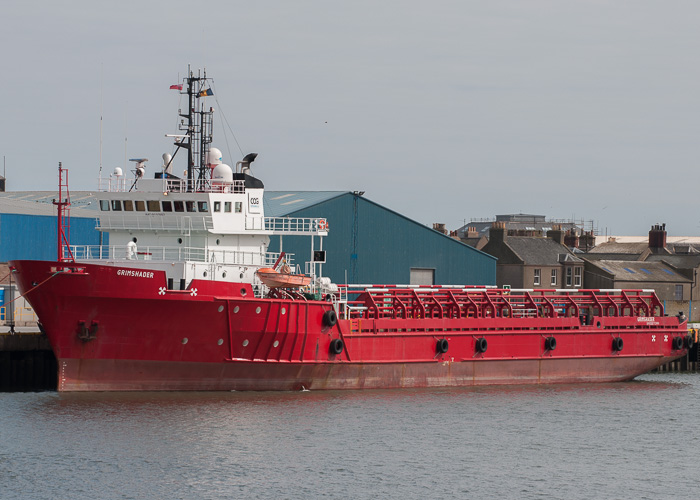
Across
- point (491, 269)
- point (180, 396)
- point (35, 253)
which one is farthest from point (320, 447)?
point (491, 269)

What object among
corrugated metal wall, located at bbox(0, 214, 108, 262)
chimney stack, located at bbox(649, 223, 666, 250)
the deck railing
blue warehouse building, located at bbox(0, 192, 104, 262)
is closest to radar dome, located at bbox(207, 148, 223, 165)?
the deck railing

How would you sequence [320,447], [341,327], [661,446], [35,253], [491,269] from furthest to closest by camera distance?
1. [491,269]
2. [35,253]
3. [341,327]
4. [661,446]
5. [320,447]

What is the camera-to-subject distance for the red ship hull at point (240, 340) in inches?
1165

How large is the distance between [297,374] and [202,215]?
19.0 ft

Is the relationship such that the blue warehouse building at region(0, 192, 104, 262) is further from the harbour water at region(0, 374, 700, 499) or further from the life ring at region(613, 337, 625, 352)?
the life ring at region(613, 337, 625, 352)

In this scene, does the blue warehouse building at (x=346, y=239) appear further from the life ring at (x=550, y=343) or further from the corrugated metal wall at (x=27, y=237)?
the life ring at (x=550, y=343)

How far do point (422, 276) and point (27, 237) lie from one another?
61.3ft

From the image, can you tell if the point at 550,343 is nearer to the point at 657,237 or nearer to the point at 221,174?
the point at 221,174

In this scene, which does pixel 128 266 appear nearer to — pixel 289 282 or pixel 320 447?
pixel 289 282

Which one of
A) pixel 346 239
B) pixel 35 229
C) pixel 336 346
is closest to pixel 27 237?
pixel 35 229

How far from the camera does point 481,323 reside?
1422 inches

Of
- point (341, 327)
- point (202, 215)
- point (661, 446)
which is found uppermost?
point (202, 215)

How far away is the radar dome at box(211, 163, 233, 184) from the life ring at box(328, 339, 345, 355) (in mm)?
6169

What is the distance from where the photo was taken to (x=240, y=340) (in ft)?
102
